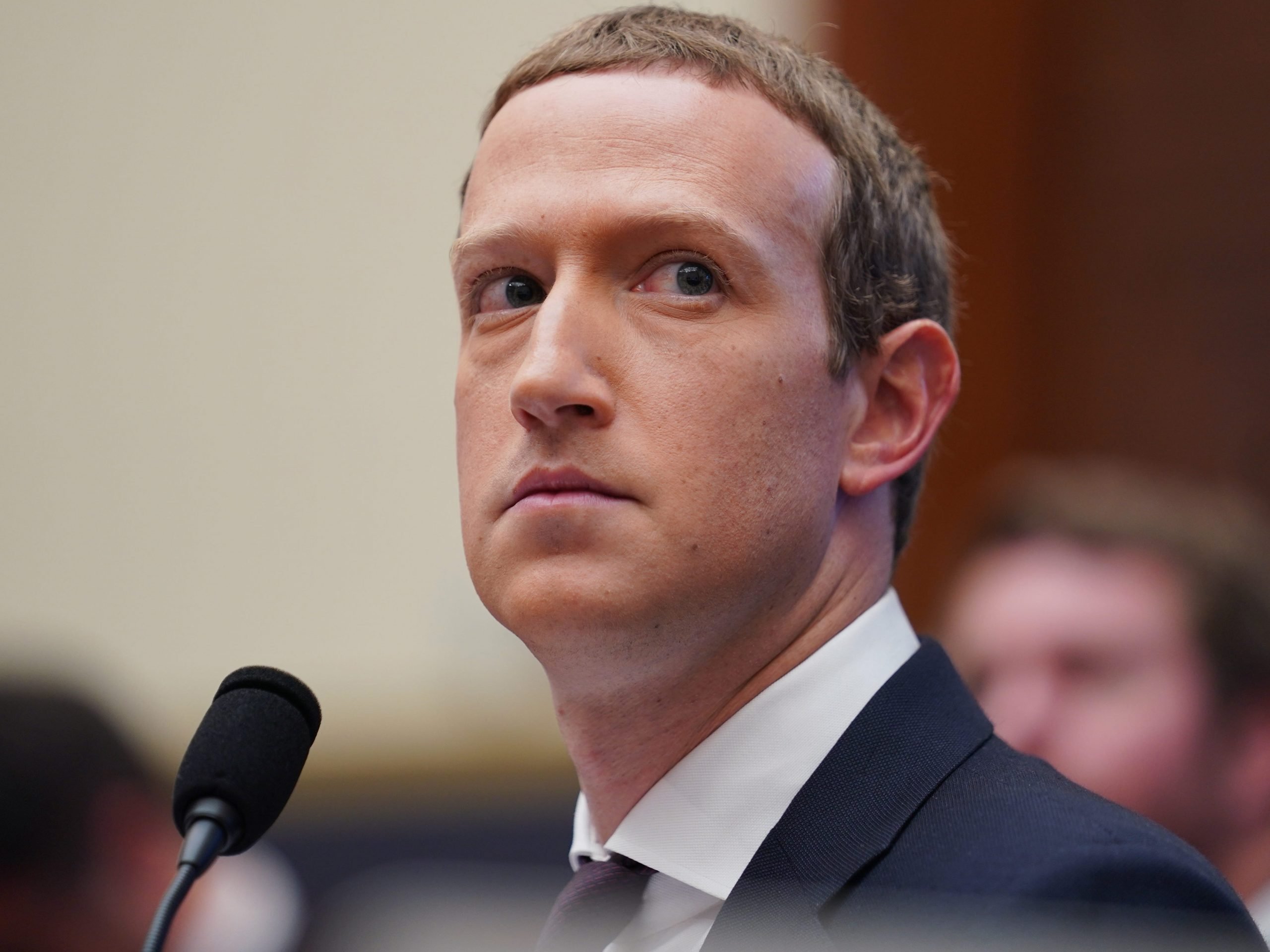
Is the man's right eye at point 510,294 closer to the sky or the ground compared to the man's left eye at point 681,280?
closer to the sky

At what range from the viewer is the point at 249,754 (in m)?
1.71

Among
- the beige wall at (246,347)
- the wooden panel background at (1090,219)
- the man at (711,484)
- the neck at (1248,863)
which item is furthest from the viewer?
the beige wall at (246,347)

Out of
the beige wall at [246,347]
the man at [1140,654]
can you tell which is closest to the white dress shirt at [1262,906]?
the man at [1140,654]

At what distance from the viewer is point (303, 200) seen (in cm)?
538

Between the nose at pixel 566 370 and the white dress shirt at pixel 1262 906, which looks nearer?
the nose at pixel 566 370

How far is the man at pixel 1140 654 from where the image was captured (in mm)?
3039

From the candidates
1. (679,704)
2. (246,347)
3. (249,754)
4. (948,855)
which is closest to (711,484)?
(679,704)

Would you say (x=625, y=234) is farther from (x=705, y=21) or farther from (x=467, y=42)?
(x=467, y=42)

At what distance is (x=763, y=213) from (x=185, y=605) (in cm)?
370

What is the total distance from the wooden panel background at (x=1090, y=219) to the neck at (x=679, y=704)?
113 inches

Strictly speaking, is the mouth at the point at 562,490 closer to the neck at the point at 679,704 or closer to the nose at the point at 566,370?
the nose at the point at 566,370

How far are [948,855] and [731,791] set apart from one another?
1.14 feet

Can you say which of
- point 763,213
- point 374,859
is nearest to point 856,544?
point 763,213

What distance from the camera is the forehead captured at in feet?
6.51
